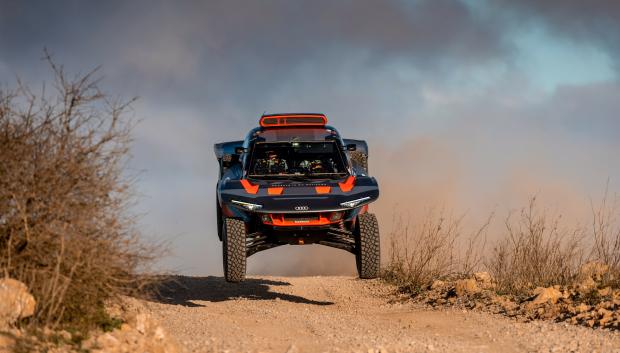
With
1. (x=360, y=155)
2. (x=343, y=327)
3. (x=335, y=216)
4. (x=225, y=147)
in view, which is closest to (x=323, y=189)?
(x=335, y=216)

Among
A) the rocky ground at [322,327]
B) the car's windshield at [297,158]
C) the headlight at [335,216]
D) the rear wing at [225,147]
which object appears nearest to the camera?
the rocky ground at [322,327]

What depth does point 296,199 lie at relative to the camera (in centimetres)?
1228

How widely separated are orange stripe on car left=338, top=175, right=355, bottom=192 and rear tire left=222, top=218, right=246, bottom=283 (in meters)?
1.56

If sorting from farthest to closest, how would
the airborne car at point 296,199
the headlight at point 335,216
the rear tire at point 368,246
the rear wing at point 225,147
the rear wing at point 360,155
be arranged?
the rear wing at point 225,147 → the rear wing at point 360,155 → the rear tire at point 368,246 → the headlight at point 335,216 → the airborne car at point 296,199

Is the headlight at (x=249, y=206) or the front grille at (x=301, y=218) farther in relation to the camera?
the front grille at (x=301, y=218)

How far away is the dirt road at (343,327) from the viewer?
9.33 meters

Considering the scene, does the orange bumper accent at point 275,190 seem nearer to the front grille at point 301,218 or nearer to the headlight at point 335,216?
the front grille at point 301,218

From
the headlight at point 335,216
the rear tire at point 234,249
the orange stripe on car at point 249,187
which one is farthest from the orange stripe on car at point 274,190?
the headlight at point 335,216

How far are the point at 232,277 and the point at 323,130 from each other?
120 inches

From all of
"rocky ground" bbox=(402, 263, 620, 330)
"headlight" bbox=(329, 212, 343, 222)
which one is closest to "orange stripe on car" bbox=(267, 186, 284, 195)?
"headlight" bbox=(329, 212, 343, 222)

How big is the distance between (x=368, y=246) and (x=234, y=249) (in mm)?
1988

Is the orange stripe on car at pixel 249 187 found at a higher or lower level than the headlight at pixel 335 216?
higher

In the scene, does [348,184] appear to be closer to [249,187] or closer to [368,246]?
[368,246]

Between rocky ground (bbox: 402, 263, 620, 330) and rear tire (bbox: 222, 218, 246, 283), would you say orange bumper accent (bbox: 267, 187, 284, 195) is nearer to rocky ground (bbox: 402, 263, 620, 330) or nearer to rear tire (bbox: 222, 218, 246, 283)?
rear tire (bbox: 222, 218, 246, 283)
